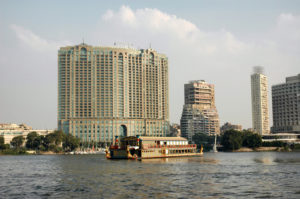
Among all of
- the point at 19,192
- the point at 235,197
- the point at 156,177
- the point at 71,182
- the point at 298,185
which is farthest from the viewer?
the point at 156,177

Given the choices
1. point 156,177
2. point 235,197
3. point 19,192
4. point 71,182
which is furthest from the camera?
point 156,177

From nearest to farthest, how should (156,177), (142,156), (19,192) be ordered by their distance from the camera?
1. (19,192)
2. (156,177)
3. (142,156)

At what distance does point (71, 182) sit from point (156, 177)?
16233 millimetres

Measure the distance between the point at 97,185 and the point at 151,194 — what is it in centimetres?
1314

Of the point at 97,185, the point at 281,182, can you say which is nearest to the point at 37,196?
the point at 97,185

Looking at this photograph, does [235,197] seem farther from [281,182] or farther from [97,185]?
[97,185]

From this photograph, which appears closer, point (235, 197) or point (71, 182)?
point (235, 197)

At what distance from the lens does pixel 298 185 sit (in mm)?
62312

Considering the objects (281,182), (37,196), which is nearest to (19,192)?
(37,196)

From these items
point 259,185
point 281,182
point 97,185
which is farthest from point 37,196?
point 281,182

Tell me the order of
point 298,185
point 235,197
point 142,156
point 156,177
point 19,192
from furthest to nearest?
point 142,156, point 156,177, point 298,185, point 19,192, point 235,197

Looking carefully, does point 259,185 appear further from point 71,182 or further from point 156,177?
point 71,182

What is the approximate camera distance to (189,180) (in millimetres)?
69812

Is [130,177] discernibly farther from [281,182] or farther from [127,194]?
[281,182]
